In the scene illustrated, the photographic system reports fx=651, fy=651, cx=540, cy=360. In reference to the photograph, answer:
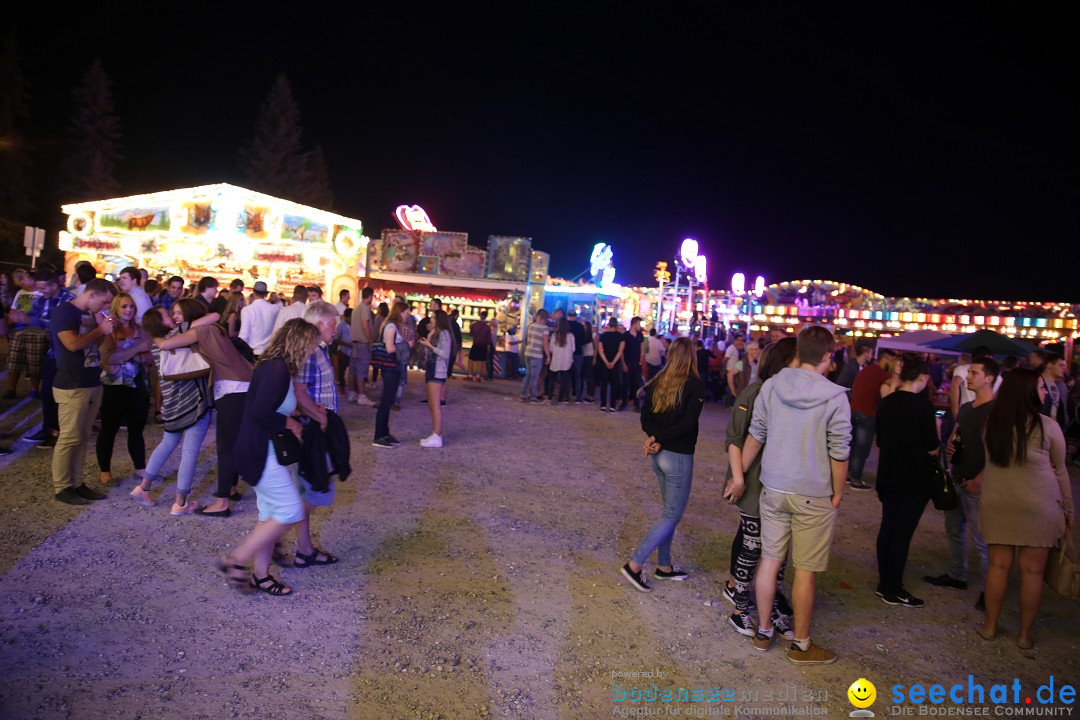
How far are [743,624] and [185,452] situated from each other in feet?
13.8

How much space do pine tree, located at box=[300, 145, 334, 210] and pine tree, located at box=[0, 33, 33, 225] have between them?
61.4 ft

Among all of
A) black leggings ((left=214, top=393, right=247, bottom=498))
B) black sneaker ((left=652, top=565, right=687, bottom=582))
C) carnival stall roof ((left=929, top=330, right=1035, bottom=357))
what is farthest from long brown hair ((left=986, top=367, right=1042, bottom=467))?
carnival stall roof ((left=929, top=330, right=1035, bottom=357))

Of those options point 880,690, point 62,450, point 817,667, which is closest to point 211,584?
point 62,450

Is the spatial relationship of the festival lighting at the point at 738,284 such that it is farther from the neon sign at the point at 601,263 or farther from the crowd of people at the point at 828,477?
the crowd of people at the point at 828,477

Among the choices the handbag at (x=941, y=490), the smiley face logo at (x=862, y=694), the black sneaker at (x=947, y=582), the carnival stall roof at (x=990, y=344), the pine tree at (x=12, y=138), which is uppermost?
the pine tree at (x=12, y=138)

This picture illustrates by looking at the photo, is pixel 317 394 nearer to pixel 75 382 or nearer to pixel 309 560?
pixel 309 560

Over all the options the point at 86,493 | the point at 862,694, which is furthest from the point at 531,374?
the point at 862,694

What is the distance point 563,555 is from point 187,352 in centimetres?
327

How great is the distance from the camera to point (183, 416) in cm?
505

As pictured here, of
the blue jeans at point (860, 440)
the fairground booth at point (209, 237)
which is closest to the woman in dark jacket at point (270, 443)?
the blue jeans at point (860, 440)

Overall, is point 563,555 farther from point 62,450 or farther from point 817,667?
point 62,450

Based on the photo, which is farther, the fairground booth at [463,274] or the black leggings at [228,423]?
the fairground booth at [463,274]

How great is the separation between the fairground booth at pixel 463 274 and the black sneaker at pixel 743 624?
1488 cm

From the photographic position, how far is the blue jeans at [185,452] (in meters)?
5.04
